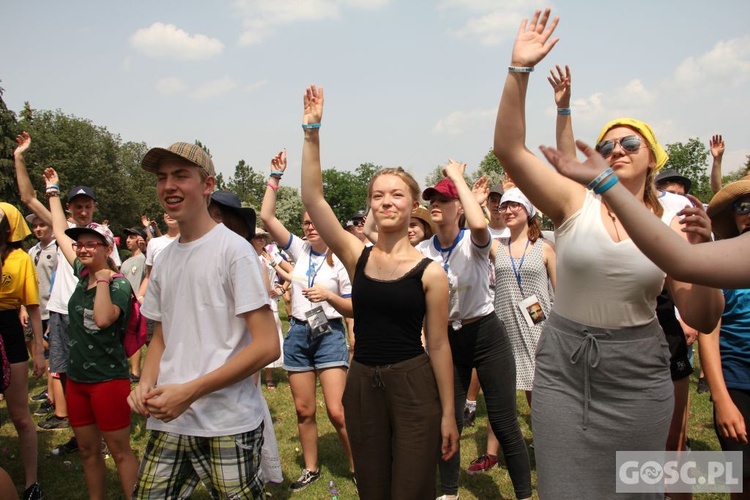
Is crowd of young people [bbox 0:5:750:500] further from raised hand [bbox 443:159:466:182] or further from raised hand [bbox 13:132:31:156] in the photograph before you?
raised hand [bbox 13:132:31:156]

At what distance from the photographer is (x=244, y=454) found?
256cm

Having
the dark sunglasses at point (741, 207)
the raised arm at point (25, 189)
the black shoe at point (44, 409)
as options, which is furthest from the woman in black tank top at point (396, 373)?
the black shoe at point (44, 409)

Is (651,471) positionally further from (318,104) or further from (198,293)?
(318,104)

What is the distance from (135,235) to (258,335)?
8.68 metres

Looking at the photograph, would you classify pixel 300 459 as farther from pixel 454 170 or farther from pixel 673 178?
pixel 673 178

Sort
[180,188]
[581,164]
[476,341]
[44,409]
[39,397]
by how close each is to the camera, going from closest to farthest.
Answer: [581,164]
[180,188]
[476,341]
[44,409]
[39,397]

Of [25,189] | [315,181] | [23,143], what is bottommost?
[315,181]

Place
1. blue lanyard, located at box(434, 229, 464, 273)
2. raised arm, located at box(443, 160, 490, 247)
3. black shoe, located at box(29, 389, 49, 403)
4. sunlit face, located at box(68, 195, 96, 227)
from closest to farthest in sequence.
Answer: raised arm, located at box(443, 160, 490, 247), blue lanyard, located at box(434, 229, 464, 273), sunlit face, located at box(68, 195, 96, 227), black shoe, located at box(29, 389, 49, 403)

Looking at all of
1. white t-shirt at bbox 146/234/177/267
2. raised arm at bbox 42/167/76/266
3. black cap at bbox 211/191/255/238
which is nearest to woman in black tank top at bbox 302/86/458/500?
black cap at bbox 211/191/255/238

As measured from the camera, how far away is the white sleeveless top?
2.21 m

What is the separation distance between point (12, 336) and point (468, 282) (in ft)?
12.9

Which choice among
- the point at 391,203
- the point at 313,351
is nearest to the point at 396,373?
the point at 391,203

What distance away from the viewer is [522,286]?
16.4 feet

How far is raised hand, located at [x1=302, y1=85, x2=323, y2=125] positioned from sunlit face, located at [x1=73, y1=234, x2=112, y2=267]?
2059 millimetres
